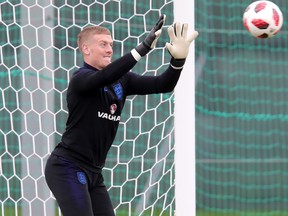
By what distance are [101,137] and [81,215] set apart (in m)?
Result: 0.47

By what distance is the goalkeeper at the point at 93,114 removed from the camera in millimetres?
5066

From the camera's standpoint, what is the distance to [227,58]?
849 cm

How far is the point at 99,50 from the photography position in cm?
533

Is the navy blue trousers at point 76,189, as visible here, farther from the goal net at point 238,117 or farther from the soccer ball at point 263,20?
the goal net at point 238,117

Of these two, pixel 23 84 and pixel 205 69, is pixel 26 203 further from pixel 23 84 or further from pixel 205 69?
pixel 205 69

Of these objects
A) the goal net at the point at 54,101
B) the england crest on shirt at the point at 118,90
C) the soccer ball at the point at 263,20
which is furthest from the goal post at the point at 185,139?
the england crest on shirt at the point at 118,90

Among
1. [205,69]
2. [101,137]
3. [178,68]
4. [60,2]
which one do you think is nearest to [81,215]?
[101,137]

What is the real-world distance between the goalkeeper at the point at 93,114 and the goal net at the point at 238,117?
3100mm

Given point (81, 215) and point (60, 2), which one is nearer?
point (81, 215)

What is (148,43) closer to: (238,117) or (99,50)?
(99,50)

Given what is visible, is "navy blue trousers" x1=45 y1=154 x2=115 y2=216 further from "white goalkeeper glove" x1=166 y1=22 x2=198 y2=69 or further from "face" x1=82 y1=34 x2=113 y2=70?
"white goalkeeper glove" x1=166 y1=22 x2=198 y2=69

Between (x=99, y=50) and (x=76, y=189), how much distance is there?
0.83 metres

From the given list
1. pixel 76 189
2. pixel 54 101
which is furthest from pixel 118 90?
pixel 54 101

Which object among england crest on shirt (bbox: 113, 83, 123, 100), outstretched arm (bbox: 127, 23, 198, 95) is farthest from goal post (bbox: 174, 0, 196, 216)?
england crest on shirt (bbox: 113, 83, 123, 100)
